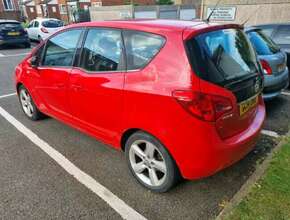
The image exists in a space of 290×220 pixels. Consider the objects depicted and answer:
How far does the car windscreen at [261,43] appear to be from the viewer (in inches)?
181

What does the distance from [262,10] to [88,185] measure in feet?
36.4

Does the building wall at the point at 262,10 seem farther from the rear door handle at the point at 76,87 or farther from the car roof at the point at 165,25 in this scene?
the rear door handle at the point at 76,87

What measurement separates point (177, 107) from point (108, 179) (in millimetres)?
1310

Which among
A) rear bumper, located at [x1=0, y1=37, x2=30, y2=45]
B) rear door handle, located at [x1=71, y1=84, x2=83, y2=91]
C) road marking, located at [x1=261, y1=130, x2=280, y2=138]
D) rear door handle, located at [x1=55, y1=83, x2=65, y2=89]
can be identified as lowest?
rear bumper, located at [x1=0, y1=37, x2=30, y2=45]

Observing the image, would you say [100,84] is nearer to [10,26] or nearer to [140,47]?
[140,47]

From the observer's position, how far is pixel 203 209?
8.39 ft

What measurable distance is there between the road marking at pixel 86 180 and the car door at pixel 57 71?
485 mm

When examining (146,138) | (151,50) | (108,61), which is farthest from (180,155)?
(108,61)

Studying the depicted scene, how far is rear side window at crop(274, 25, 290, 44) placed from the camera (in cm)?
570

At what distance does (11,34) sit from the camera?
14078 millimetres

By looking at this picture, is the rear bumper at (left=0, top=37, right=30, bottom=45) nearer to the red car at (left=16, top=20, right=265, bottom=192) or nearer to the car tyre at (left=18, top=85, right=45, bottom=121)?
the car tyre at (left=18, top=85, right=45, bottom=121)

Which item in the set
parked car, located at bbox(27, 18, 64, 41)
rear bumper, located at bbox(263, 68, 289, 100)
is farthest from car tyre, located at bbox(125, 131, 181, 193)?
parked car, located at bbox(27, 18, 64, 41)

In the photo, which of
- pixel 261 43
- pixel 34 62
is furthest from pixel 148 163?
pixel 261 43

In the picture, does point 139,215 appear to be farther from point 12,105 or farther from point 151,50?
point 12,105
